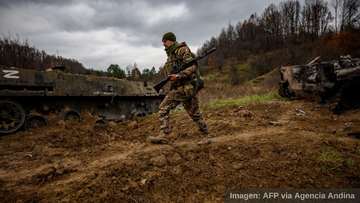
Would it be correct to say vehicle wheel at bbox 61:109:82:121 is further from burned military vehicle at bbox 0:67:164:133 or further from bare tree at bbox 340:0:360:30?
bare tree at bbox 340:0:360:30

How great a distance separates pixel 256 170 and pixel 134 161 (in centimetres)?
167

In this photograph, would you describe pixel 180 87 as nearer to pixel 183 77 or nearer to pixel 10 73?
pixel 183 77

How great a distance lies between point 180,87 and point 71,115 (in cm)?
471

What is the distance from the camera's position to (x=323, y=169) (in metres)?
2.21

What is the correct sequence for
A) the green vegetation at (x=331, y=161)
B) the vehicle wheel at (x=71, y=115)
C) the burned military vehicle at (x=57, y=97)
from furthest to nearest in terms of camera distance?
the vehicle wheel at (x=71, y=115)
the burned military vehicle at (x=57, y=97)
the green vegetation at (x=331, y=161)

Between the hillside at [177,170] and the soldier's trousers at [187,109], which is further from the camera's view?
the soldier's trousers at [187,109]

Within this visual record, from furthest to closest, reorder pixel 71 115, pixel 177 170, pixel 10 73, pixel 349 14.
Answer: pixel 349 14 < pixel 71 115 < pixel 10 73 < pixel 177 170

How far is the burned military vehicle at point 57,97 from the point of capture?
4.96 meters

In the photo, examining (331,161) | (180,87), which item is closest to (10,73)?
(180,87)

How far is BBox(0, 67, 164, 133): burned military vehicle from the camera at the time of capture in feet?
16.3

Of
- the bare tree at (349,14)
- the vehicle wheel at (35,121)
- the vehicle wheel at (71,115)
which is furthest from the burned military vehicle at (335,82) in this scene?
the bare tree at (349,14)

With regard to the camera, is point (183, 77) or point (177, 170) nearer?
point (177, 170)

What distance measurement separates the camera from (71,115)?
6195 millimetres

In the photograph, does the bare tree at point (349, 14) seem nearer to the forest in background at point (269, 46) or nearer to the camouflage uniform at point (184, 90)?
the forest in background at point (269, 46)
